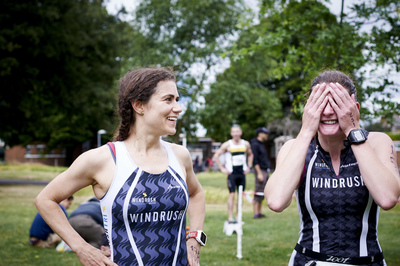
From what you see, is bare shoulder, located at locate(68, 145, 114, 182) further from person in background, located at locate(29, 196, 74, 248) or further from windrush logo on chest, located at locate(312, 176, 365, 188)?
person in background, located at locate(29, 196, 74, 248)

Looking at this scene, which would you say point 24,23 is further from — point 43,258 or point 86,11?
point 43,258

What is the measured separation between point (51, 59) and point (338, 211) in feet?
66.7

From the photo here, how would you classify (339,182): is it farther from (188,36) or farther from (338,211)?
(188,36)

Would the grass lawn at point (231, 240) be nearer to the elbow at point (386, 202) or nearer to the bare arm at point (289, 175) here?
the bare arm at point (289, 175)

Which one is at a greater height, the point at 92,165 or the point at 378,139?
the point at 378,139

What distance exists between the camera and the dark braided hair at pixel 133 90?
9.28 ft

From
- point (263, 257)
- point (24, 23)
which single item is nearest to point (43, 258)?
point (263, 257)

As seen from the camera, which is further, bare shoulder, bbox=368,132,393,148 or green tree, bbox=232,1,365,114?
green tree, bbox=232,1,365,114

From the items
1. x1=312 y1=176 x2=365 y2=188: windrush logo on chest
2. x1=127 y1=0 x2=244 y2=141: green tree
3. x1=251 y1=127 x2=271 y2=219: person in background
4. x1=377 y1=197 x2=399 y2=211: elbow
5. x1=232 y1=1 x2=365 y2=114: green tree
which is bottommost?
x1=251 y1=127 x2=271 y2=219: person in background

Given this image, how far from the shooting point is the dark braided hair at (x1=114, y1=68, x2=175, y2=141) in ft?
9.28

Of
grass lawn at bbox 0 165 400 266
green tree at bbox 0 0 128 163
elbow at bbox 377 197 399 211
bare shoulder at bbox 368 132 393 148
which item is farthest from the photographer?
green tree at bbox 0 0 128 163

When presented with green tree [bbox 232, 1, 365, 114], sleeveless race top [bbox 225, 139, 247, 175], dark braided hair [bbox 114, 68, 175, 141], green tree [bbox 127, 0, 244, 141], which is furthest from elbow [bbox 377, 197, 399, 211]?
green tree [bbox 127, 0, 244, 141]

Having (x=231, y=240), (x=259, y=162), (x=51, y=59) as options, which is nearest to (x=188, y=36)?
(x=51, y=59)

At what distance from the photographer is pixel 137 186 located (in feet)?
8.67
